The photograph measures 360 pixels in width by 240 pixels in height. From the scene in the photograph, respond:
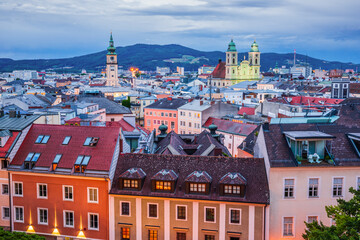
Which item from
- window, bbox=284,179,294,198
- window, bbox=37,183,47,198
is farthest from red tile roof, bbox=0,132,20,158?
window, bbox=284,179,294,198

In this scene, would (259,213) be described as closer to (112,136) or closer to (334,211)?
(334,211)

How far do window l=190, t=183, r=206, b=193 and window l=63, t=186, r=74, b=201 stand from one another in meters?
10.3

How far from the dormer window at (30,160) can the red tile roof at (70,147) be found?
0.33 metres

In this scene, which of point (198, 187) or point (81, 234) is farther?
point (81, 234)

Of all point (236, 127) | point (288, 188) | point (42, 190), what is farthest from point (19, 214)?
point (236, 127)

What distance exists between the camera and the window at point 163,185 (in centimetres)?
3081

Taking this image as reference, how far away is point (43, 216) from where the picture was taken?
34.2 metres

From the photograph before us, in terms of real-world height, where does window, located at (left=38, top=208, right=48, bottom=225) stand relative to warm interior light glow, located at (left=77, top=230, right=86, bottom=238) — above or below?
above

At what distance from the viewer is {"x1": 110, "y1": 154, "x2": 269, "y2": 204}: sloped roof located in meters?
29.9

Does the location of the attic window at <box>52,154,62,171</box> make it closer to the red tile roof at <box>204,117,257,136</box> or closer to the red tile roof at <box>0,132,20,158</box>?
the red tile roof at <box>0,132,20,158</box>

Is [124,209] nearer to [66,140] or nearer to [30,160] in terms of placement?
[66,140]

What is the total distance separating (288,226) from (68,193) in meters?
17.8

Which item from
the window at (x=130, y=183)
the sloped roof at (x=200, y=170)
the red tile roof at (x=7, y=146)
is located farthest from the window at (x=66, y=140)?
the window at (x=130, y=183)

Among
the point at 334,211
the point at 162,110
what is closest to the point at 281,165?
the point at 334,211
